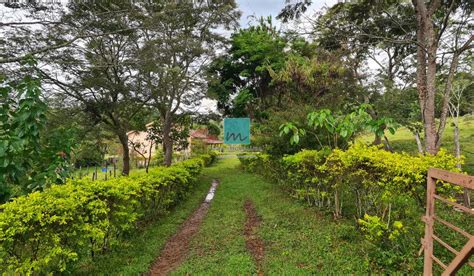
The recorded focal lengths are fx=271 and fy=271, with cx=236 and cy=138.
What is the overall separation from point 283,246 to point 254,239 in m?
0.63

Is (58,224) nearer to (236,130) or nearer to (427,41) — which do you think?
(427,41)

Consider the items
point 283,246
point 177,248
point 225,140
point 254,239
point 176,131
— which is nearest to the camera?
point 283,246

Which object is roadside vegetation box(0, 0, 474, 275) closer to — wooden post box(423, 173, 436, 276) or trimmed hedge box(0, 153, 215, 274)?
trimmed hedge box(0, 153, 215, 274)

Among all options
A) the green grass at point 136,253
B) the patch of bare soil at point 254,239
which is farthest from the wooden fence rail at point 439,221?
the green grass at point 136,253

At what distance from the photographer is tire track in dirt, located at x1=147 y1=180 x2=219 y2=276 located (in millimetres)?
3646

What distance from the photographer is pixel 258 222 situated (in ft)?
18.5

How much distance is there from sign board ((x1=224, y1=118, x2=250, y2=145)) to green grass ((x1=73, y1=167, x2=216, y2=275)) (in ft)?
14.3

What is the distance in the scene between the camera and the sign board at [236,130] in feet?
32.9

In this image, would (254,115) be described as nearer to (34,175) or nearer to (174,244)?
(174,244)

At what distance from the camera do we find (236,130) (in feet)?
33.2

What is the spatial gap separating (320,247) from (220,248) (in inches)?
58.5

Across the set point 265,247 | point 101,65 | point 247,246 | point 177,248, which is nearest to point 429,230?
point 265,247

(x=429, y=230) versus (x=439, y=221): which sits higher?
(x=439, y=221)

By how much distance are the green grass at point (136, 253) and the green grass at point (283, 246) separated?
0.55 metres
